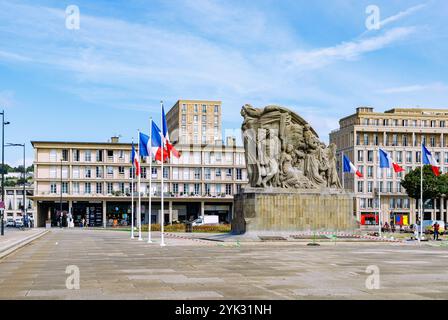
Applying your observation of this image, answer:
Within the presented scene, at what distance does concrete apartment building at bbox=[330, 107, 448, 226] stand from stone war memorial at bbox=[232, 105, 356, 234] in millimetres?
67074

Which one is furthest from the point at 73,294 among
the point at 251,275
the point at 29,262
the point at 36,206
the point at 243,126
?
the point at 36,206

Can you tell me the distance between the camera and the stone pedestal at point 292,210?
44.6 metres

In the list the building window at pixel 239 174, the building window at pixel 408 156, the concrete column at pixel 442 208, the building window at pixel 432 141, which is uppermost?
the building window at pixel 432 141

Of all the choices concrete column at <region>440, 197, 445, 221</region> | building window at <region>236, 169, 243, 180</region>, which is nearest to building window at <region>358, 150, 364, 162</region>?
concrete column at <region>440, 197, 445, 221</region>

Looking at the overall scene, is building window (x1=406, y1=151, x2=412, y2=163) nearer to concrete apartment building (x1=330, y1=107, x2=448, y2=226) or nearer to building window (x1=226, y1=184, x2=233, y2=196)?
concrete apartment building (x1=330, y1=107, x2=448, y2=226)

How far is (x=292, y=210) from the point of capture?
149ft

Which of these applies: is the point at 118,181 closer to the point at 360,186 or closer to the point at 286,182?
the point at 360,186

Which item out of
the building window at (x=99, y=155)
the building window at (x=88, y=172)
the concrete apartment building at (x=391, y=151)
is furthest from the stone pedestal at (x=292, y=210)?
the building window at (x=99, y=155)

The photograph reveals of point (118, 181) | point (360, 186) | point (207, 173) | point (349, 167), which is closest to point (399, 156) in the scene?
point (360, 186)

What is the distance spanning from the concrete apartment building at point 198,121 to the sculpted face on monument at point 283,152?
107660mm

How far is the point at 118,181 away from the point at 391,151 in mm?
48656

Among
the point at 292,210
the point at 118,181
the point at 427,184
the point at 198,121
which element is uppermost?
the point at 198,121

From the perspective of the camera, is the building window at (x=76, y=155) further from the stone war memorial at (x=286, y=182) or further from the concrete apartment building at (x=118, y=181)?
the stone war memorial at (x=286, y=182)

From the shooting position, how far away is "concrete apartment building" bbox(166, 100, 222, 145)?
157 meters
